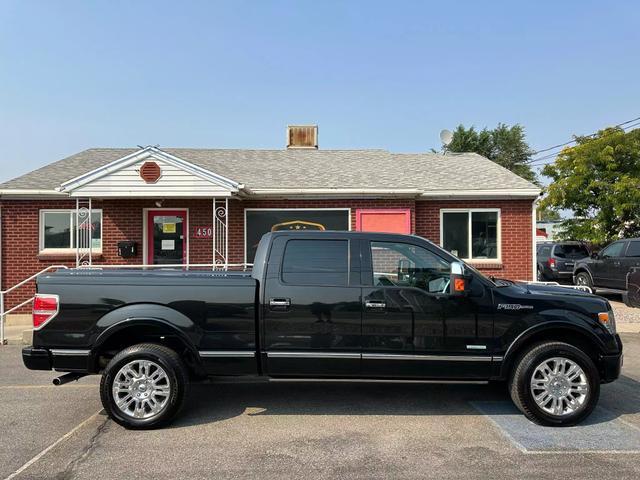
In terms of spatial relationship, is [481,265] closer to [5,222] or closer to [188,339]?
[188,339]

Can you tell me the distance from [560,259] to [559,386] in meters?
13.1

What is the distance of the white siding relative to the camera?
392 inches

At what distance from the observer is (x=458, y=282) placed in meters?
4.50

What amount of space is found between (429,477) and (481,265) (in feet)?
29.1

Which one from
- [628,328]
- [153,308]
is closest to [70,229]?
[153,308]

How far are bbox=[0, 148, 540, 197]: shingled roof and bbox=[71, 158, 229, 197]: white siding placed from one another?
4.68 ft

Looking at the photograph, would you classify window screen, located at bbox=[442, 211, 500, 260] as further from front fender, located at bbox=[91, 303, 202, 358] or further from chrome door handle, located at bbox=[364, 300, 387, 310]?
front fender, located at bbox=[91, 303, 202, 358]

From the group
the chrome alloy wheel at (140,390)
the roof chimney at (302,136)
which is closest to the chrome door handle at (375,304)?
the chrome alloy wheel at (140,390)

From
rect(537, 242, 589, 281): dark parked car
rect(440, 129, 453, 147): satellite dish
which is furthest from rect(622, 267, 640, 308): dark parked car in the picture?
rect(440, 129, 453, 147): satellite dish

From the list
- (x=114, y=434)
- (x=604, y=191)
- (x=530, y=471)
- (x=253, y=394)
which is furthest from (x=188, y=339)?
(x=604, y=191)

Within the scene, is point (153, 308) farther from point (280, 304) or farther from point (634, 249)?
point (634, 249)

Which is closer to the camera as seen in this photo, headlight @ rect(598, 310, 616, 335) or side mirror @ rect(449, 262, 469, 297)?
side mirror @ rect(449, 262, 469, 297)

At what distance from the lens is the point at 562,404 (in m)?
4.51

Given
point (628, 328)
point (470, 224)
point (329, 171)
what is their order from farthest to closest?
point (329, 171) → point (470, 224) → point (628, 328)
